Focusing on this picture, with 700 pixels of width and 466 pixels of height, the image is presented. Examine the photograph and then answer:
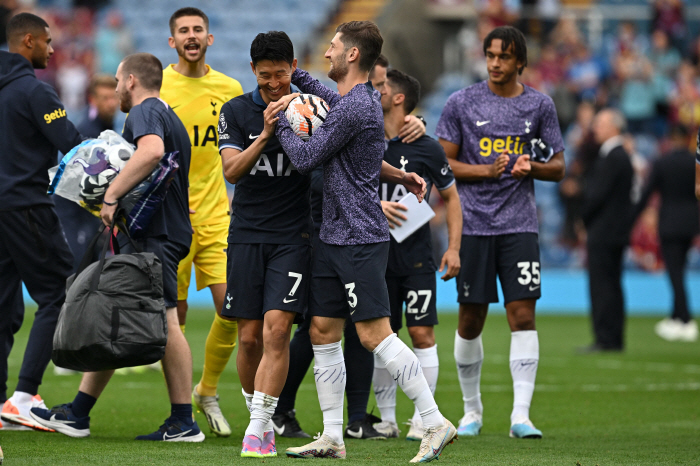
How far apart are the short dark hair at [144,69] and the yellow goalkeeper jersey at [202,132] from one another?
0.76 metres

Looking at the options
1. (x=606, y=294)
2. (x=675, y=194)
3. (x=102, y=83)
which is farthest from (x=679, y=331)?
(x=102, y=83)

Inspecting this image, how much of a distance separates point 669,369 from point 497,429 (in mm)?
4280

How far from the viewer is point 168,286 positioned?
5.66 metres

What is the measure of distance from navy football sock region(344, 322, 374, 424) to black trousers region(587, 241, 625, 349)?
6.23 m

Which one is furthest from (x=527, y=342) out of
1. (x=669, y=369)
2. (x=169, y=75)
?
(x=669, y=369)

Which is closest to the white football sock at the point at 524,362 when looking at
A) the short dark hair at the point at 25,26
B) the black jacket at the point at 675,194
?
the short dark hair at the point at 25,26

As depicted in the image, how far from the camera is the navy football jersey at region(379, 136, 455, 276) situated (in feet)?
20.2

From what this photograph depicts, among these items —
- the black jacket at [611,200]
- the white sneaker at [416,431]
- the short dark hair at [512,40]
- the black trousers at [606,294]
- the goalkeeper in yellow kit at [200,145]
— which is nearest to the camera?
the white sneaker at [416,431]

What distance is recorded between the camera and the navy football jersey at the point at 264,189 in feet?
17.1

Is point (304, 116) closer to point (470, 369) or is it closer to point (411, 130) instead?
point (411, 130)

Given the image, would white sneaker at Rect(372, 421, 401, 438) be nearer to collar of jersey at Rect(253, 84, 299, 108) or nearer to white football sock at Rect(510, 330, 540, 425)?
white football sock at Rect(510, 330, 540, 425)

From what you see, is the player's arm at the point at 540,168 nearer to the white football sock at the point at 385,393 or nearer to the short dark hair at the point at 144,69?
the white football sock at the point at 385,393

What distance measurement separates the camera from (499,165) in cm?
632

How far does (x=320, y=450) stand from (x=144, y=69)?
96.4 inches
